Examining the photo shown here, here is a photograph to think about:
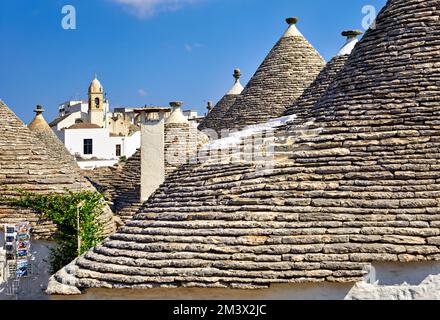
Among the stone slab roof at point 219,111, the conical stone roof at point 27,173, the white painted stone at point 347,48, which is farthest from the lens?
the stone slab roof at point 219,111

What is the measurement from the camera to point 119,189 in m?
14.8

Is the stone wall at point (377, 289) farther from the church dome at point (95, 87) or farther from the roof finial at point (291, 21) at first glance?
Result: the church dome at point (95, 87)

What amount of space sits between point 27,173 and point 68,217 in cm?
142

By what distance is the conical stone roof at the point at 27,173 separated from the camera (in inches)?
437

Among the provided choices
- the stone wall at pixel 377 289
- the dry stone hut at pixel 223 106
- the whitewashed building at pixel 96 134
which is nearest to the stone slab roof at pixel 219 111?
the dry stone hut at pixel 223 106

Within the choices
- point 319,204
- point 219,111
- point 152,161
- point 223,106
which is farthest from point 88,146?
point 319,204

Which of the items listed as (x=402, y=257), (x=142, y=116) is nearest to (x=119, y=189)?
(x=142, y=116)

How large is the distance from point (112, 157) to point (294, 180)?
144 ft

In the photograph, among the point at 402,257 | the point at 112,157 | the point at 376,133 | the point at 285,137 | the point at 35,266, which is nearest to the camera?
the point at 402,257

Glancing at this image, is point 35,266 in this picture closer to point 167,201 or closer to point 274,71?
point 167,201

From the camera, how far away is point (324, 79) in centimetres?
1161

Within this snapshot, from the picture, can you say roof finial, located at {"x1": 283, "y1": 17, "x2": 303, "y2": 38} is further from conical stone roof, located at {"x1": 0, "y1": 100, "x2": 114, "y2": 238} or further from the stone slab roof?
conical stone roof, located at {"x1": 0, "y1": 100, "x2": 114, "y2": 238}

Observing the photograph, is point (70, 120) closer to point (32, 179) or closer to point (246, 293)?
point (32, 179)

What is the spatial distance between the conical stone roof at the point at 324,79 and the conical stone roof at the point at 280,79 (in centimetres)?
261
